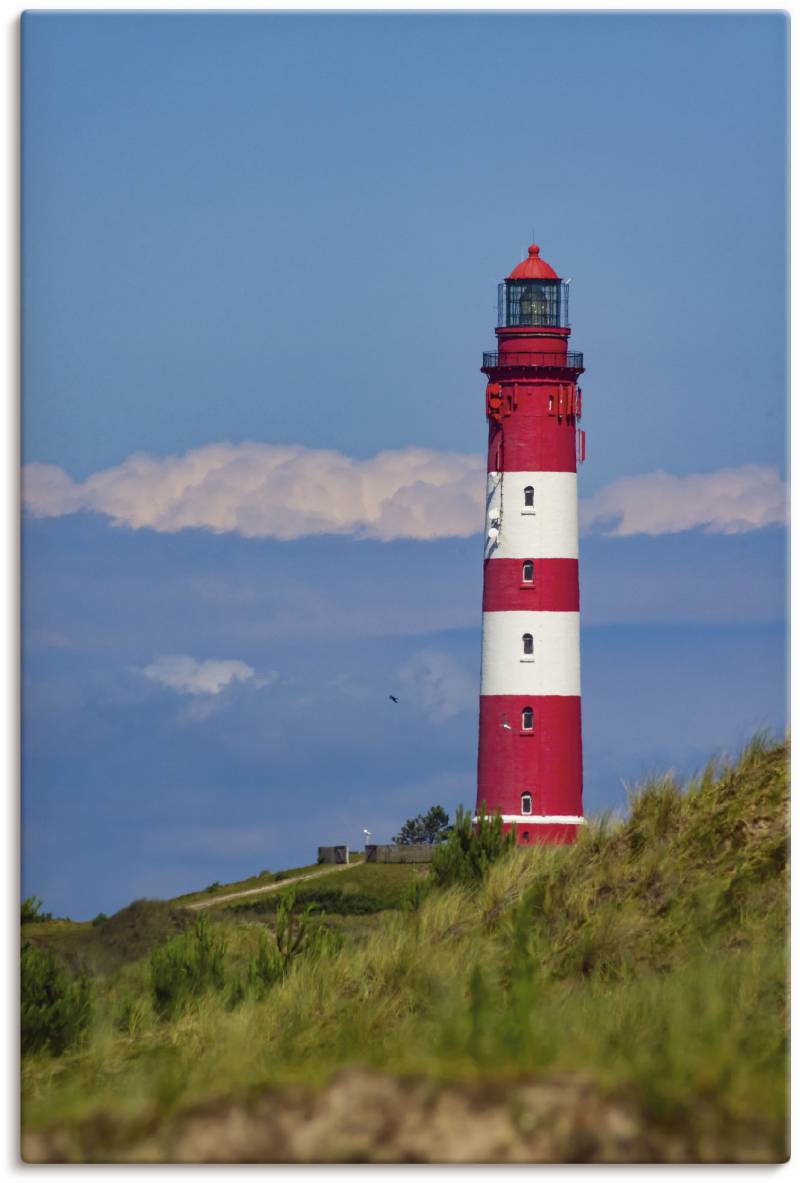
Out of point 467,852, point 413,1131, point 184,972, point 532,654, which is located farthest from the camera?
point 532,654

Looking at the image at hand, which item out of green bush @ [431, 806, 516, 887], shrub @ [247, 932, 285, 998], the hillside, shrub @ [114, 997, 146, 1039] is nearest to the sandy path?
green bush @ [431, 806, 516, 887]

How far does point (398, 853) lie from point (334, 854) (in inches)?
67.6

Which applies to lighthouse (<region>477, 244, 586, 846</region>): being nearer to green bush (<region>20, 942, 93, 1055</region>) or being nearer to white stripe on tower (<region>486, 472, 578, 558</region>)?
white stripe on tower (<region>486, 472, 578, 558</region>)

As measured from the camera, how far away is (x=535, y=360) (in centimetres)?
3662

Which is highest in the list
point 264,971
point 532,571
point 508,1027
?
point 532,571

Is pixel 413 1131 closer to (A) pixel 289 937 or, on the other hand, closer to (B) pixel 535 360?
(A) pixel 289 937

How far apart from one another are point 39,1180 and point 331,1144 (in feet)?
5.62

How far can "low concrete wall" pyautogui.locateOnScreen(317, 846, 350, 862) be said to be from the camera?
46.3m

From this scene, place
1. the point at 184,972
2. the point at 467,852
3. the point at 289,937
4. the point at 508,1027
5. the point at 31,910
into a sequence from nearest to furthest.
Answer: the point at 508,1027
the point at 31,910
the point at 289,937
the point at 184,972
the point at 467,852

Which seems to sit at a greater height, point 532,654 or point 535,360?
point 535,360

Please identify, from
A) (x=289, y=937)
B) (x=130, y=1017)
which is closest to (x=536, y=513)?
(x=289, y=937)

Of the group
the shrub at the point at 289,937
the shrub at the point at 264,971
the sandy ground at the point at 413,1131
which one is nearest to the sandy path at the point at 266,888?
the shrub at the point at 289,937

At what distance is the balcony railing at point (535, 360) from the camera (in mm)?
36656

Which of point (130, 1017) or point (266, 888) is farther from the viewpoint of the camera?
point (266, 888)
